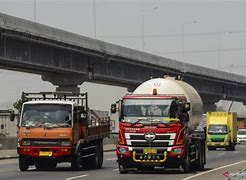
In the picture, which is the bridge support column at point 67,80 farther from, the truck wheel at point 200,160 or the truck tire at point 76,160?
the truck tire at point 76,160

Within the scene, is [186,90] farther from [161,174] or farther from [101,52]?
[101,52]

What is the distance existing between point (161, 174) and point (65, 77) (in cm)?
3784

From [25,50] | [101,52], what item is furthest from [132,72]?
[25,50]

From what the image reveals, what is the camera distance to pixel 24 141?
25250 mm

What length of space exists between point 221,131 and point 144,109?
32431 millimetres

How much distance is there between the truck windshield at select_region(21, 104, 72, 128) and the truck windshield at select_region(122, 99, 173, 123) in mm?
2326

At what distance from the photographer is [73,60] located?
2291 inches

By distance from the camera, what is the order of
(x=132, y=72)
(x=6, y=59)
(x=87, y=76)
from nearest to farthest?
1. (x=6, y=59)
2. (x=87, y=76)
3. (x=132, y=72)

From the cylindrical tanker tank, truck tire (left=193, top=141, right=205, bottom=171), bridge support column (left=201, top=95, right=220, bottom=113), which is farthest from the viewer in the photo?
bridge support column (left=201, top=95, right=220, bottom=113)

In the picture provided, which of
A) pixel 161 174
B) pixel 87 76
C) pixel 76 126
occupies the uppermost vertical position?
pixel 87 76

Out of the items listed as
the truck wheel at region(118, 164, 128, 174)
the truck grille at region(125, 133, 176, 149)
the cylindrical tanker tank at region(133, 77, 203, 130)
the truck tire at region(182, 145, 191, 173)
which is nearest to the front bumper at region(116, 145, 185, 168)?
the truck grille at region(125, 133, 176, 149)

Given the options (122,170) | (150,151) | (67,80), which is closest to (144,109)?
(150,151)

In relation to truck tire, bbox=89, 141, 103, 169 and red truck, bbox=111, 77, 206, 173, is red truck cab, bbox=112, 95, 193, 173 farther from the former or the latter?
truck tire, bbox=89, 141, 103, 169

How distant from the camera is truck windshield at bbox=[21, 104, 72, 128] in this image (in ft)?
82.8
